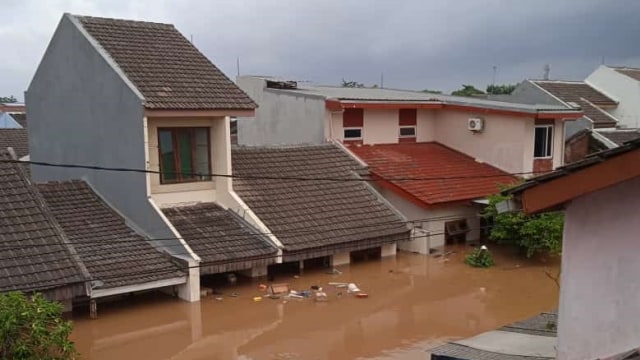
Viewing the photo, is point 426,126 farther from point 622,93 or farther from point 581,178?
point 581,178

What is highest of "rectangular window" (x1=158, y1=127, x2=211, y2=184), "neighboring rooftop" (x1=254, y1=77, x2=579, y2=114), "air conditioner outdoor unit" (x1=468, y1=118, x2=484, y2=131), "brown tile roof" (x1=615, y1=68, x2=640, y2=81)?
"brown tile roof" (x1=615, y1=68, x2=640, y2=81)

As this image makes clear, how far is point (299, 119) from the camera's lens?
2052 centimetres

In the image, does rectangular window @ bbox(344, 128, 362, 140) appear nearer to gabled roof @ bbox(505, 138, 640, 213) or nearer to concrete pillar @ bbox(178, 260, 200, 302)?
concrete pillar @ bbox(178, 260, 200, 302)

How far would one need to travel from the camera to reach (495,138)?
67.8 feet

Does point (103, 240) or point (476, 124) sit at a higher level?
point (476, 124)

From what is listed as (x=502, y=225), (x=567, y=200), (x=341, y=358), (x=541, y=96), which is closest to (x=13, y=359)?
(x=341, y=358)

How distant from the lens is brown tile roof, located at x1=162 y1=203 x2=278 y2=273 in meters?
13.2

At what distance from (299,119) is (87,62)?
7.69 meters

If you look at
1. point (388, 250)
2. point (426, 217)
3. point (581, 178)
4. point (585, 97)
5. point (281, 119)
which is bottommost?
point (388, 250)

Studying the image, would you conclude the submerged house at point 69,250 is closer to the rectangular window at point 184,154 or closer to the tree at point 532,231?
the rectangular window at point 184,154

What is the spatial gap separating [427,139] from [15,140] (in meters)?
18.0

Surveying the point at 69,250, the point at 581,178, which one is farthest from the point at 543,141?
the point at 581,178

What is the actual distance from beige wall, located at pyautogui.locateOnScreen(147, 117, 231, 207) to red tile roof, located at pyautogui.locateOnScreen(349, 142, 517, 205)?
521 cm

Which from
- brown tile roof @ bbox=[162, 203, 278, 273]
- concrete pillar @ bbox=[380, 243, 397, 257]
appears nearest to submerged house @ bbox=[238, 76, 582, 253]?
concrete pillar @ bbox=[380, 243, 397, 257]
